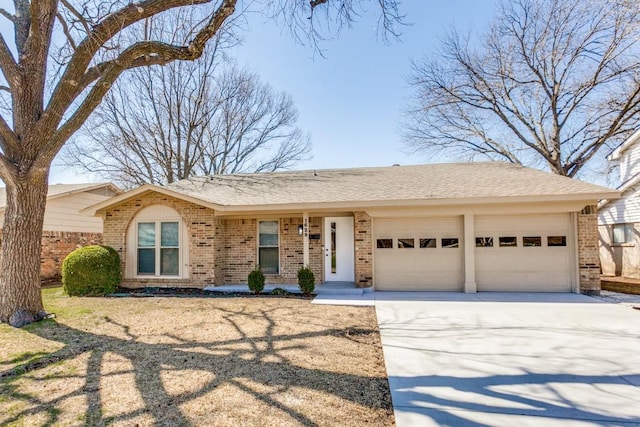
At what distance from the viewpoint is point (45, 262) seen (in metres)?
12.8

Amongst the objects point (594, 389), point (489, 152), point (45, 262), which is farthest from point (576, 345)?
point (45, 262)

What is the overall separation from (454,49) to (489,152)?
525cm

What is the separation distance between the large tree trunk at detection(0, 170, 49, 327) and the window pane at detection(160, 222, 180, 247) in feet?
13.6

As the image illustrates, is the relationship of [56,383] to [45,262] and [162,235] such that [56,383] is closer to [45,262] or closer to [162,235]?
[162,235]

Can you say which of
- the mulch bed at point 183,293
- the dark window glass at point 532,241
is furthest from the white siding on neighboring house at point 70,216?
the dark window glass at point 532,241

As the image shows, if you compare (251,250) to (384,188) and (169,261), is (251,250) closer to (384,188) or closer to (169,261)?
(169,261)

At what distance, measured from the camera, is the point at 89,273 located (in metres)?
9.16

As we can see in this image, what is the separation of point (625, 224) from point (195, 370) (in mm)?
14813

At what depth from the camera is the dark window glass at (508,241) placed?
30.0 ft

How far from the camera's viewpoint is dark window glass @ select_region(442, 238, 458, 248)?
30.8 ft

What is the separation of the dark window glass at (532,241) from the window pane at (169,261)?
9.61 meters

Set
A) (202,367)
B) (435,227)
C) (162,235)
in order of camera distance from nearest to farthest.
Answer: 1. (202,367)
2. (435,227)
3. (162,235)

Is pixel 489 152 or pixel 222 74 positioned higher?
pixel 222 74

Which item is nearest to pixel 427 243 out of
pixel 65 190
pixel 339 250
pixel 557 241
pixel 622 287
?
pixel 339 250
